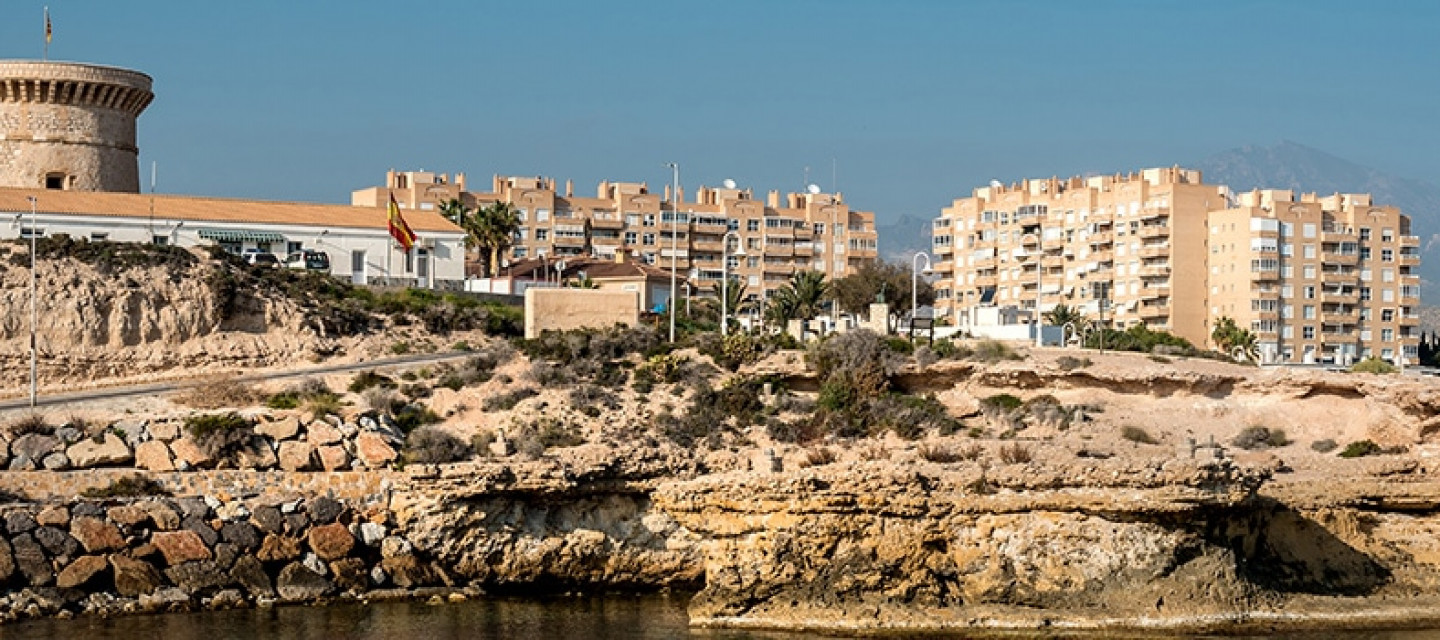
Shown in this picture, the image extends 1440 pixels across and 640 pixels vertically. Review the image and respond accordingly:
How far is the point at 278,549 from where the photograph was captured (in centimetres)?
3438

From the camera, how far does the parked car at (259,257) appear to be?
56.3m

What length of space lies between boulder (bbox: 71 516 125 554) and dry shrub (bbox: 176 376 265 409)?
320 inches

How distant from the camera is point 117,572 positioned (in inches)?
1292

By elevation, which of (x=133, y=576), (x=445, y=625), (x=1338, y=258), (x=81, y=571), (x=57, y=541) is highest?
(x=1338, y=258)

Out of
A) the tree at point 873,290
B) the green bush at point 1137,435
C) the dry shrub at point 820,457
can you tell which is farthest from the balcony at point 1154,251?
the dry shrub at point 820,457

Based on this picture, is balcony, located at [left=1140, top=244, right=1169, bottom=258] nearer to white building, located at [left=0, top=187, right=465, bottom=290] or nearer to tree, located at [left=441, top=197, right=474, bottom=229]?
tree, located at [left=441, top=197, right=474, bottom=229]

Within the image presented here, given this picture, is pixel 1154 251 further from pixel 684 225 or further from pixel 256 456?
pixel 256 456

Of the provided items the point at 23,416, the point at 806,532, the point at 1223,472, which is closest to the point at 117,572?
the point at 23,416

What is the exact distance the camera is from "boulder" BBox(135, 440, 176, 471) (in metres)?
36.6

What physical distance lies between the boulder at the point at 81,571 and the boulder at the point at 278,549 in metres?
2.61

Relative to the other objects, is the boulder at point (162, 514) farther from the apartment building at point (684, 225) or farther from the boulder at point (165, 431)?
the apartment building at point (684, 225)

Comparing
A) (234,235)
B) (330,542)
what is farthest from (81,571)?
(234,235)

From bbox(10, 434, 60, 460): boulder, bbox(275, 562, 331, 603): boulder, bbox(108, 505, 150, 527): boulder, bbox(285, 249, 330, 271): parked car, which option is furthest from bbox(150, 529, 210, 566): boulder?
bbox(285, 249, 330, 271): parked car

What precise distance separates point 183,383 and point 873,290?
93.2 ft
